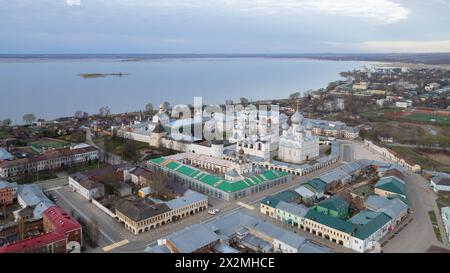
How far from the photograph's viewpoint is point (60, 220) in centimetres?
1100

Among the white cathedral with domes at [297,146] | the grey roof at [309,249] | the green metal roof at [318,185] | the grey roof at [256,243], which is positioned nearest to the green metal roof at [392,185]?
the green metal roof at [318,185]

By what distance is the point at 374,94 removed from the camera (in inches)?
1769

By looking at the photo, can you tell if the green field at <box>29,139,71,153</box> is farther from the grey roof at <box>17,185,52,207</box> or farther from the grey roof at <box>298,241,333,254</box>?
the grey roof at <box>298,241,333,254</box>

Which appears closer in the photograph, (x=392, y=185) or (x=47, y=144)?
(x=392, y=185)

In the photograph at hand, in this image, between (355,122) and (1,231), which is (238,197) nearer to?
(1,231)

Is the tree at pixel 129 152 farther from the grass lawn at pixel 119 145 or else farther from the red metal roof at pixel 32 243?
the red metal roof at pixel 32 243

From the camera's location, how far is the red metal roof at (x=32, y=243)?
9.25 m

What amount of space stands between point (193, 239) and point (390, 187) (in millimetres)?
8608

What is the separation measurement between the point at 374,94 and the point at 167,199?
124 feet

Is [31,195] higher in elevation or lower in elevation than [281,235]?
higher

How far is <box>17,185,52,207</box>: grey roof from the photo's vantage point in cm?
1295

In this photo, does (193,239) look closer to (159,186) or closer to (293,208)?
Answer: (293,208)

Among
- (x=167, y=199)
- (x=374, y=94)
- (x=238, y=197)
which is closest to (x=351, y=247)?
(x=238, y=197)

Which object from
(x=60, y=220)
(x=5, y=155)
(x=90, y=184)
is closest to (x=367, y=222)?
(x=60, y=220)
